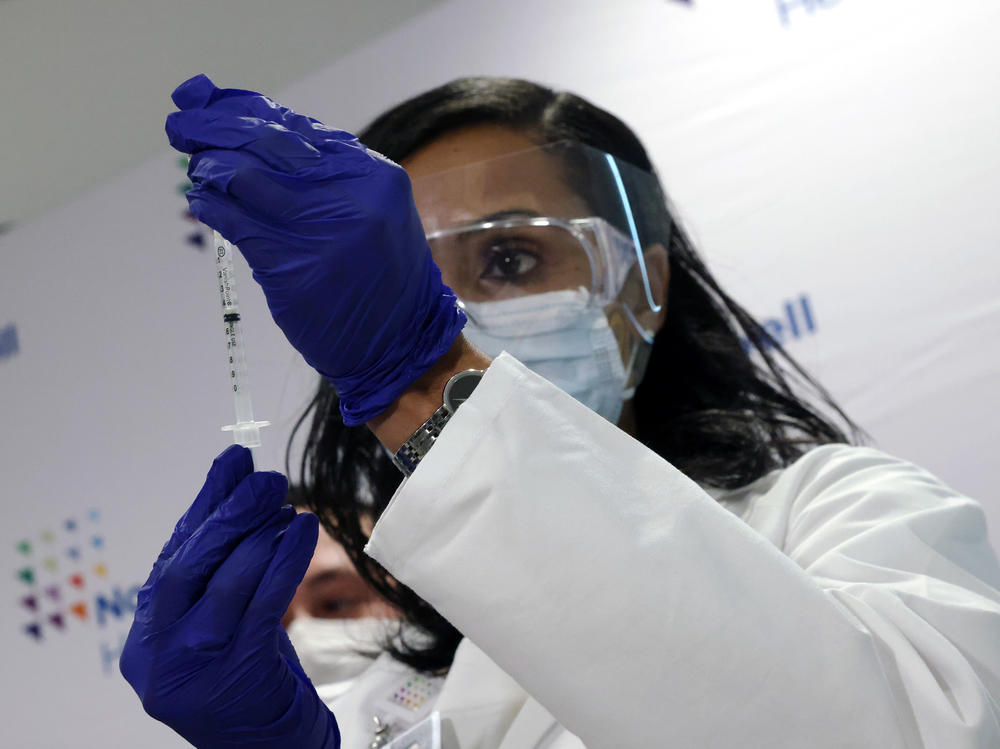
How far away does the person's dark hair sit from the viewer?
4.62 feet

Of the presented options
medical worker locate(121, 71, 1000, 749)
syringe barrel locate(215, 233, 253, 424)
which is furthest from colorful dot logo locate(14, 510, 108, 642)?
syringe barrel locate(215, 233, 253, 424)

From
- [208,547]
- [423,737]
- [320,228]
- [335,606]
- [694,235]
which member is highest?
[320,228]

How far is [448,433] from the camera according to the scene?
69cm

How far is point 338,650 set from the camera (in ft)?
4.93

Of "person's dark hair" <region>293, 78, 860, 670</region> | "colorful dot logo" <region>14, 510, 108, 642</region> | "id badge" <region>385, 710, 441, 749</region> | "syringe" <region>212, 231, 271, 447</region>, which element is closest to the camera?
"syringe" <region>212, 231, 271, 447</region>

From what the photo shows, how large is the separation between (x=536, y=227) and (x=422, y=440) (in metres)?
0.61

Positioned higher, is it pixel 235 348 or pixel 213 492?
pixel 235 348

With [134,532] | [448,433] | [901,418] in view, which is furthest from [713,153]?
[134,532]

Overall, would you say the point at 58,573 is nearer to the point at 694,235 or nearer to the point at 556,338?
the point at 556,338

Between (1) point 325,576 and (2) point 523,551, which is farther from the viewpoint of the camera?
(1) point 325,576

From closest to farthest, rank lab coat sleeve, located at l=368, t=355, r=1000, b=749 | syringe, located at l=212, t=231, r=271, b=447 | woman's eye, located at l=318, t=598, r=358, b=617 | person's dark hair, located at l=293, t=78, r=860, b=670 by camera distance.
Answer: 1. lab coat sleeve, located at l=368, t=355, r=1000, b=749
2. syringe, located at l=212, t=231, r=271, b=447
3. person's dark hair, located at l=293, t=78, r=860, b=670
4. woman's eye, located at l=318, t=598, r=358, b=617

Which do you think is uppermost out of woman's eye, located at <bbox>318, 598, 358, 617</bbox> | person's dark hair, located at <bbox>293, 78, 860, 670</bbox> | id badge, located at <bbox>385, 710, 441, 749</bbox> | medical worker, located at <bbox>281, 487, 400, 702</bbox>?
person's dark hair, located at <bbox>293, 78, 860, 670</bbox>

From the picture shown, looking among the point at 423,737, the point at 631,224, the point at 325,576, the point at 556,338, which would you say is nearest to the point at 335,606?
the point at 325,576

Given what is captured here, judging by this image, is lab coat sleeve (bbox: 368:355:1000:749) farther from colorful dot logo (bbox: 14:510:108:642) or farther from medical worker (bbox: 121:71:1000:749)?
colorful dot logo (bbox: 14:510:108:642)
